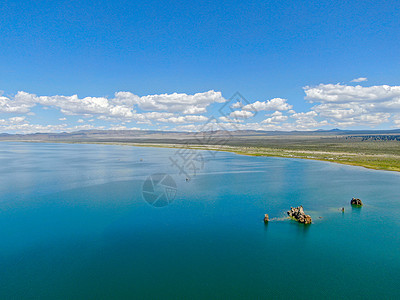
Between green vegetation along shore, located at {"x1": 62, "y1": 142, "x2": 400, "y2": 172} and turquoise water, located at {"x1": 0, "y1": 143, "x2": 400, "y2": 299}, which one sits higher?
green vegetation along shore, located at {"x1": 62, "y1": 142, "x2": 400, "y2": 172}

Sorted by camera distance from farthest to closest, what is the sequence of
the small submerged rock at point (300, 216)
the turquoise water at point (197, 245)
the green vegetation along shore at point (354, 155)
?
the green vegetation along shore at point (354, 155) < the small submerged rock at point (300, 216) < the turquoise water at point (197, 245)

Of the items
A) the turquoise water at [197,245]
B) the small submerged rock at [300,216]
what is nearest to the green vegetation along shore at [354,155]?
the turquoise water at [197,245]

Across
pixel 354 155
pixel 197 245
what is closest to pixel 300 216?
pixel 197 245

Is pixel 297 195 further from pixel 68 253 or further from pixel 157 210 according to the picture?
pixel 68 253

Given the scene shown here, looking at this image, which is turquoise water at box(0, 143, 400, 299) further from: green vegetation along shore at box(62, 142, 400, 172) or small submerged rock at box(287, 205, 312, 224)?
green vegetation along shore at box(62, 142, 400, 172)

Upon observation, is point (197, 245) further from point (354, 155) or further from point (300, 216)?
point (354, 155)

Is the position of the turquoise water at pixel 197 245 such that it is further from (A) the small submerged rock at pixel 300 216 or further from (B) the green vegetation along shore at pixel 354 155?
(B) the green vegetation along shore at pixel 354 155

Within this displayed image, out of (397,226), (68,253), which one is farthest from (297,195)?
(68,253)

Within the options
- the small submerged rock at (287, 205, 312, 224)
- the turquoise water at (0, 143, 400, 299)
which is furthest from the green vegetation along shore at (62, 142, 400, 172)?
the small submerged rock at (287, 205, 312, 224)

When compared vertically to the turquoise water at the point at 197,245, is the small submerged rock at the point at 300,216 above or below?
above
